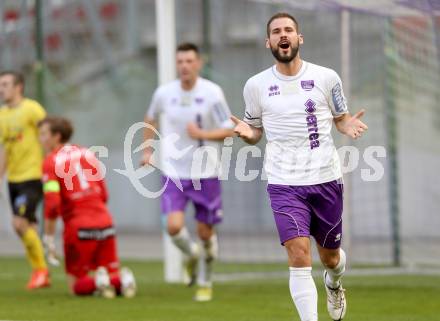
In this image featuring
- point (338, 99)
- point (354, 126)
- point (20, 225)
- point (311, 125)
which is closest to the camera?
point (354, 126)

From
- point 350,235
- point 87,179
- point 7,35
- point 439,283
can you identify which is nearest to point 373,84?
point 350,235

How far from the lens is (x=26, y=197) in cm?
1309

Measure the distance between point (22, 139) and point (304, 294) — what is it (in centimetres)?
635

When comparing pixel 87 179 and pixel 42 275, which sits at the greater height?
pixel 87 179

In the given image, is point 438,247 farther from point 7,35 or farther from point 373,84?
point 7,35

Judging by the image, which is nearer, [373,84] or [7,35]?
[373,84]

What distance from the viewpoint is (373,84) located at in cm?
1656

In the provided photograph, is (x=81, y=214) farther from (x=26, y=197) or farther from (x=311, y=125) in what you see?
(x=311, y=125)

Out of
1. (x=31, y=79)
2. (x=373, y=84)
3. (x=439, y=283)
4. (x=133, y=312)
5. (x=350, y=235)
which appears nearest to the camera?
(x=133, y=312)

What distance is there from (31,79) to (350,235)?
303 inches

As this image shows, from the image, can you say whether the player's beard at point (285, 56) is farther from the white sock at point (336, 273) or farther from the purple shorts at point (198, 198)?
the purple shorts at point (198, 198)

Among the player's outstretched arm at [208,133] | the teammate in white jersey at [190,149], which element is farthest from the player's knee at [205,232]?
the player's outstretched arm at [208,133]

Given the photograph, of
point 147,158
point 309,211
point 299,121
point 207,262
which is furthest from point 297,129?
point 207,262

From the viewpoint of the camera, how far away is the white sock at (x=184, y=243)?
38.8 feet
